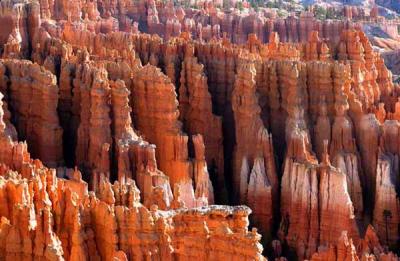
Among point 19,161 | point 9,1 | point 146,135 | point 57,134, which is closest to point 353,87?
point 146,135

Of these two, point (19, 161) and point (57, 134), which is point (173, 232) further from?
point (57, 134)

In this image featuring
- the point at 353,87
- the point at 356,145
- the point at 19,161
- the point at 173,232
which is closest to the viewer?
the point at 173,232

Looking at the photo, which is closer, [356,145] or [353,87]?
[356,145]

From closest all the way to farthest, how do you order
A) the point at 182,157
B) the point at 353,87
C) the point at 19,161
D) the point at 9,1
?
the point at 19,161, the point at 182,157, the point at 353,87, the point at 9,1

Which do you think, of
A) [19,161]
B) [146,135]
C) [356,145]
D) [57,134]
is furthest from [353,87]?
[19,161]

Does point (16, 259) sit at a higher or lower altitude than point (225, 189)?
higher

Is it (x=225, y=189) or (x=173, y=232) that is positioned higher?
(x=173, y=232)

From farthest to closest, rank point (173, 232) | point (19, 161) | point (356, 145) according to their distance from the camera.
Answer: point (356, 145), point (19, 161), point (173, 232)

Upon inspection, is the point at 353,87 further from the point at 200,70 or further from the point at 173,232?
the point at 173,232

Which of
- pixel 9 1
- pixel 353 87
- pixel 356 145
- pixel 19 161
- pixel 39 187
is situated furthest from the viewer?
pixel 9 1

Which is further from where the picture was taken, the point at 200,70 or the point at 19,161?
the point at 200,70
